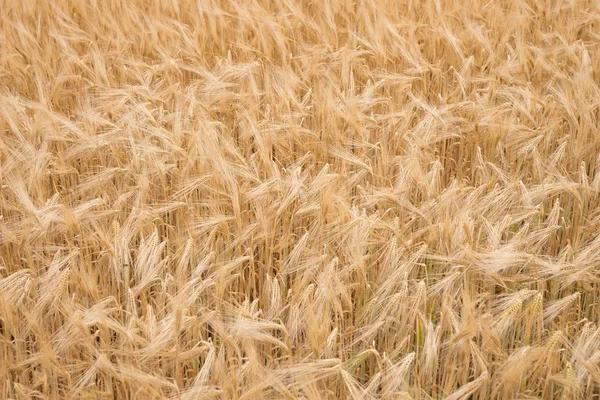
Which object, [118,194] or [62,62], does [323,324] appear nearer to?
[118,194]

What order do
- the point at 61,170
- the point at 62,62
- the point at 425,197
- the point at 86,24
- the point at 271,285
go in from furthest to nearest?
the point at 86,24, the point at 62,62, the point at 61,170, the point at 425,197, the point at 271,285

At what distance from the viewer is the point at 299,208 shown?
174 cm

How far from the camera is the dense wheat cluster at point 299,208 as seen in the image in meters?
1.33

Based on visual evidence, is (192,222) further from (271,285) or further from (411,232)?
(411,232)

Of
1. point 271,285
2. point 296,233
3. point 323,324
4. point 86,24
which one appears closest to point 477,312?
point 323,324

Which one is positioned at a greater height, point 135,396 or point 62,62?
point 62,62

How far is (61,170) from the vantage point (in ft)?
6.16

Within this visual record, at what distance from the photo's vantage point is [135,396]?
4.05 feet

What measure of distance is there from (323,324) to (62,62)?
165cm

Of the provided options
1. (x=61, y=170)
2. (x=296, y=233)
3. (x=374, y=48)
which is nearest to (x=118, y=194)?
(x=61, y=170)

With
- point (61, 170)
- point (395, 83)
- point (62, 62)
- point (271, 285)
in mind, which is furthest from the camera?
point (62, 62)

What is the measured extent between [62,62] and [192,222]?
3.88ft

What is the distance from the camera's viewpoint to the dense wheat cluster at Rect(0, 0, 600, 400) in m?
1.33

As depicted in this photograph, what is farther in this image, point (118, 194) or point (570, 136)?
point (570, 136)
